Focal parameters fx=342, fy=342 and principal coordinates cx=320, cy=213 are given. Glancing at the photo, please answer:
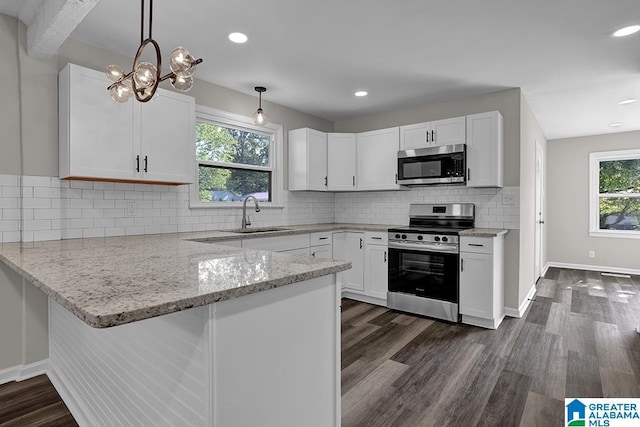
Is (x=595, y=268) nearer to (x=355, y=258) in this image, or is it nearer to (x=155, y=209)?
(x=355, y=258)

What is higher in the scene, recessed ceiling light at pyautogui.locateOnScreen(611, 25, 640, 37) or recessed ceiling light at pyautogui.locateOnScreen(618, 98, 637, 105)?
recessed ceiling light at pyautogui.locateOnScreen(618, 98, 637, 105)

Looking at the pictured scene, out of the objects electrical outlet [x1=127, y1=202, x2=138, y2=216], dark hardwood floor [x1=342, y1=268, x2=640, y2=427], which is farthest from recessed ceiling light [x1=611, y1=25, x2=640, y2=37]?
electrical outlet [x1=127, y1=202, x2=138, y2=216]

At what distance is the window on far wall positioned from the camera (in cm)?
579

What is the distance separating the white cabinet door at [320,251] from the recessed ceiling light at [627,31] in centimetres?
314

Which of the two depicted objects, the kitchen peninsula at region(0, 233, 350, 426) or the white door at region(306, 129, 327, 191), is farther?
the white door at region(306, 129, 327, 191)

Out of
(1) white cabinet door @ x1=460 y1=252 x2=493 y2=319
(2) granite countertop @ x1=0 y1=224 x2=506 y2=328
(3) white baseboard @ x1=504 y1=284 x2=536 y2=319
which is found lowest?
(3) white baseboard @ x1=504 y1=284 x2=536 y2=319

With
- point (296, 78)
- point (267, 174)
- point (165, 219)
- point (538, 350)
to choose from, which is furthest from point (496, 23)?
point (165, 219)

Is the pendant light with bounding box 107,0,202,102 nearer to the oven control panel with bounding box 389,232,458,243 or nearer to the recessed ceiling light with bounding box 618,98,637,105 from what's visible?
the oven control panel with bounding box 389,232,458,243

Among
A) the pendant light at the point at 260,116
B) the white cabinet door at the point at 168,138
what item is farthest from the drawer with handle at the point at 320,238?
the white cabinet door at the point at 168,138

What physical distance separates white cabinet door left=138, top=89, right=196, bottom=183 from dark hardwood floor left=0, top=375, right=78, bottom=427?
159 centimetres

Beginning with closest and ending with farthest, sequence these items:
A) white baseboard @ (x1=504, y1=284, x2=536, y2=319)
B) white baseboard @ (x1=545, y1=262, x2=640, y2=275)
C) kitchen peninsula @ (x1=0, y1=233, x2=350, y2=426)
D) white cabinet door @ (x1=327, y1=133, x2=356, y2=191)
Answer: kitchen peninsula @ (x1=0, y1=233, x2=350, y2=426)
white baseboard @ (x1=504, y1=284, x2=536, y2=319)
white cabinet door @ (x1=327, y1=133, x2=356, y2=191)
white baseboard @ (x1=545, y1=262, x2=640, y2=275)

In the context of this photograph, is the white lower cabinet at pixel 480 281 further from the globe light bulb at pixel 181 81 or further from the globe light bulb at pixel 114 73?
the globe light bulb at pixel 114 73

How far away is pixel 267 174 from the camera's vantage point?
434cm

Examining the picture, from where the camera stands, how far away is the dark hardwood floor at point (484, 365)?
200 centimetres
